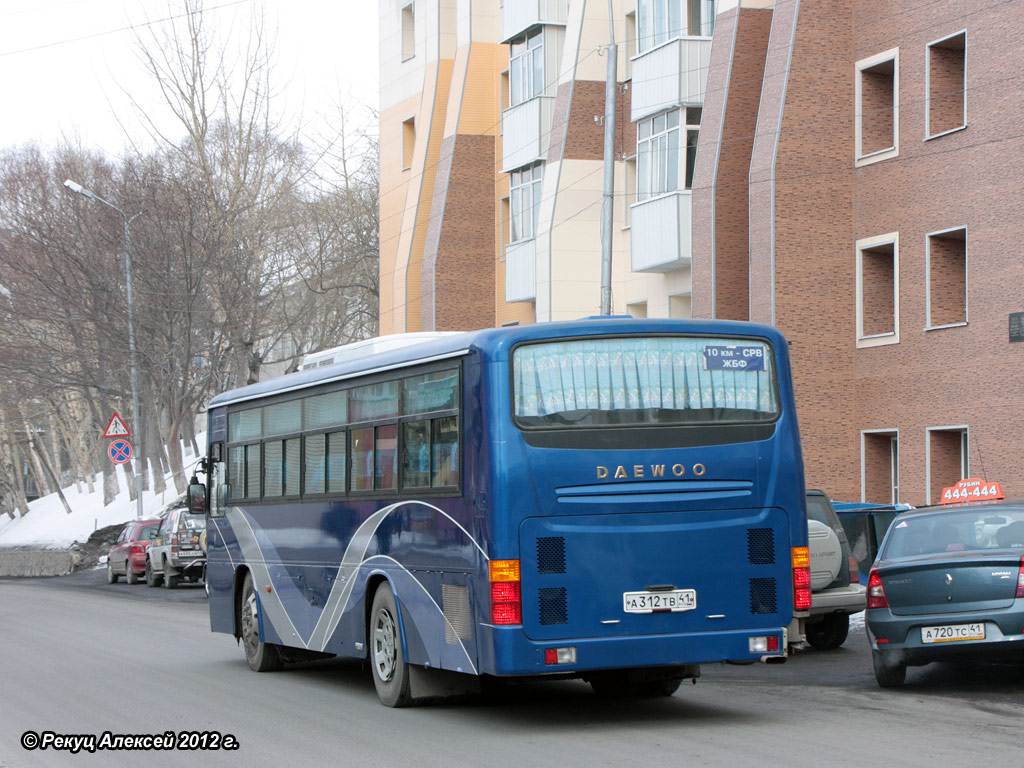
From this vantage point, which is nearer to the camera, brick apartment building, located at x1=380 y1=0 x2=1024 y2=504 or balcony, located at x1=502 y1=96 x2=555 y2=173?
brick apartment building, located at x1=380 y1=0 x2=1024 y2=504

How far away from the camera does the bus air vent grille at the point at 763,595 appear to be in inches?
399

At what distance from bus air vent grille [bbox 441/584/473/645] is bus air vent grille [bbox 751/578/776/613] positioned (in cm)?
200

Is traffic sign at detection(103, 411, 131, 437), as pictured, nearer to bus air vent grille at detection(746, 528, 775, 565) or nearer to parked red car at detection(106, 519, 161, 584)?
parked red car at detection(106, 519, 161, 584)

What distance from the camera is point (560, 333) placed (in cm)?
1000

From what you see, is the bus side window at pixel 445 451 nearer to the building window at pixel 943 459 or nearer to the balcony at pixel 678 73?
the building window at pixel 943 459

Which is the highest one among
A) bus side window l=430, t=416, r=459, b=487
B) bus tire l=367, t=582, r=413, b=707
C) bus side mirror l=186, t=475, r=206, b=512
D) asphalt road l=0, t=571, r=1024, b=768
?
bus side window l=430, t=416, r=459, b=487

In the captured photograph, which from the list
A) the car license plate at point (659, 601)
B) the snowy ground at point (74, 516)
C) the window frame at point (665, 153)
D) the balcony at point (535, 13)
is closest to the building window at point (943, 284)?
the window frame at point (665, 153)

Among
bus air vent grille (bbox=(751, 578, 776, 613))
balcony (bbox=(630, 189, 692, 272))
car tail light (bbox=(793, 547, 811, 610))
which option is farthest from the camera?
balcony (bbox=(630, 189, 692, 272))

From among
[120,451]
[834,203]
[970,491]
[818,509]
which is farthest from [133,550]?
[818,509]

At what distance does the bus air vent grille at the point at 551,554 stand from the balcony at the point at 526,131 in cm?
2637

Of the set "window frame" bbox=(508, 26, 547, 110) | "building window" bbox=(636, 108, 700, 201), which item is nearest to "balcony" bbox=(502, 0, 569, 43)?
"window frame" bbox=(508, 26, 547, 110)

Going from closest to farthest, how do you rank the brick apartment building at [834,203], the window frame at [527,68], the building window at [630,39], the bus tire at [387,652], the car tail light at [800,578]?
1. the car tail light at [800,578]
2. the bus tire at [387,652]
3. the brick apartment building at [834,203]
4. the building window at [630,39]
5. the window frame at [527,68]

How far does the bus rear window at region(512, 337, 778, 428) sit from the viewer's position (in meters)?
9.86

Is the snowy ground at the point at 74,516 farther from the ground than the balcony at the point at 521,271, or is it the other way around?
the balcony at the point at 521,271
